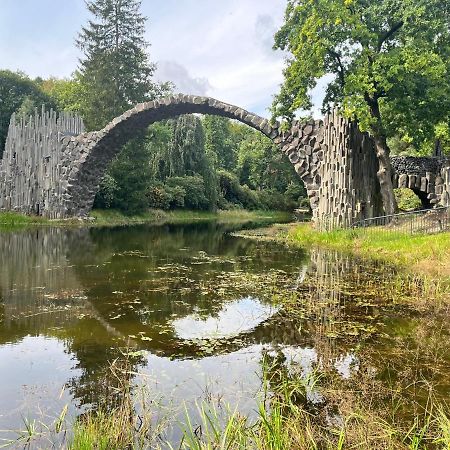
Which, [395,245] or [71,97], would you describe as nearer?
[395,245]

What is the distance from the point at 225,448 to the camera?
2791 millimetres

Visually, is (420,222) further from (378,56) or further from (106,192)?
(106,192)

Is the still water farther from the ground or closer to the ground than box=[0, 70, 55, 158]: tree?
closer to the ground

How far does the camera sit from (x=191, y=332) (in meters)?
5.98

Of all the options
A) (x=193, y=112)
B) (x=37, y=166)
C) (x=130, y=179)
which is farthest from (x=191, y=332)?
(x=130, y=179)

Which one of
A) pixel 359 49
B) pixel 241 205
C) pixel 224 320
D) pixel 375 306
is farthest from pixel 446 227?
pixel 241 205

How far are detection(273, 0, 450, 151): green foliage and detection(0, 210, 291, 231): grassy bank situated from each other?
48.8 ft

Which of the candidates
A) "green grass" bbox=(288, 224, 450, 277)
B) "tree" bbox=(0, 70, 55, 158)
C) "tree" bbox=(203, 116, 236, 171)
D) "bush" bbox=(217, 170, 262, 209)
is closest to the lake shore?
"green grass" bbox=(288, 224, 450, 277)

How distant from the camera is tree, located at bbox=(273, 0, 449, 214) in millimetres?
14836

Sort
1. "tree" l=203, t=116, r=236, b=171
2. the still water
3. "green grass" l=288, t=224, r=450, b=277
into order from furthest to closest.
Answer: "tree" l=203, t=116, r=236, b=171 < "green grass" l=288, t=224, r=450, b=277 < the still water

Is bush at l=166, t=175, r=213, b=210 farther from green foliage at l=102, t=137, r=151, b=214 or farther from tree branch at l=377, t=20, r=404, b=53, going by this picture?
tree branch at l=377, t=20, r=404, b=53

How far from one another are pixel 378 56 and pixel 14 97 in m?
29.1

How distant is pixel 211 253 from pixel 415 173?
10.6 m

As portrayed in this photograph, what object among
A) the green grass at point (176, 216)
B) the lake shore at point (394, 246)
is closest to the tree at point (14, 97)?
the green grass at point (176, 216)
